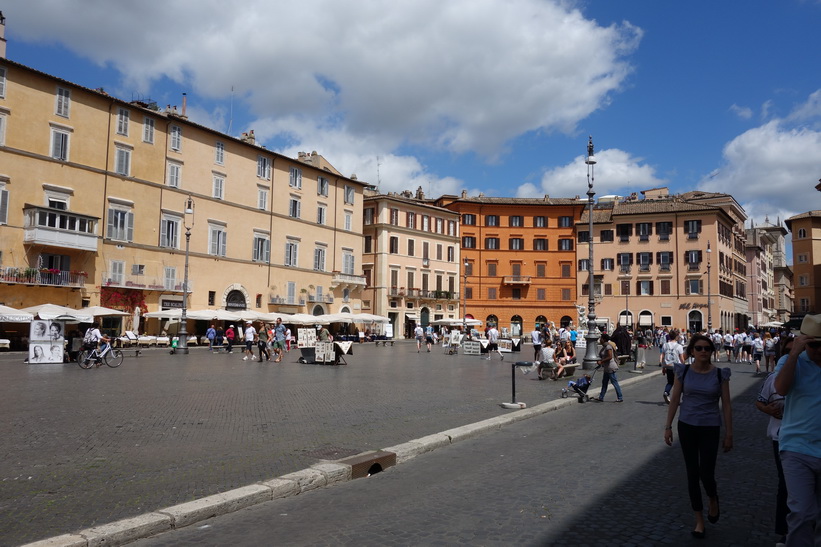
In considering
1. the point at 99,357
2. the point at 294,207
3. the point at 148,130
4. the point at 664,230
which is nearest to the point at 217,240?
the point at 294,207

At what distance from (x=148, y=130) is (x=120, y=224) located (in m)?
6.41

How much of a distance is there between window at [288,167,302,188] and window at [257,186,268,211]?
2.73 metres

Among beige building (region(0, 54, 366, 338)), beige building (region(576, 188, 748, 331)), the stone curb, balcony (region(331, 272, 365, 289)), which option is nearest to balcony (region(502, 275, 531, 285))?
beige building (region(576, 188, 748, 331))

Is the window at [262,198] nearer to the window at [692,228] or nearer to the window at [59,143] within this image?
the window at [59,143]

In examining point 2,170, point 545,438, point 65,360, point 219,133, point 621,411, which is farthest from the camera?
point 219,133

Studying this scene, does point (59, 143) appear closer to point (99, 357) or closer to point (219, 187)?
point (219, 187)

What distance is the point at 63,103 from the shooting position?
35750mm

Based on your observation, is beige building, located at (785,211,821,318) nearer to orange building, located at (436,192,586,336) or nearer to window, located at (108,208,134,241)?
orange building, located at (436,192,586,336)

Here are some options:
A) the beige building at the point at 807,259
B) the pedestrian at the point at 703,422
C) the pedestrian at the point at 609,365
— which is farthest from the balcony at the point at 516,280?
the pedestrian at the point at 703,422

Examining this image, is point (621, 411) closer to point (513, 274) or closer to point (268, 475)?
point (268, 475)

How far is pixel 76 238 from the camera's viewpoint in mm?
34750

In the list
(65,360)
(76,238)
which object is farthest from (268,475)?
(76,238)

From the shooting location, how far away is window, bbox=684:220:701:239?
65312 mm

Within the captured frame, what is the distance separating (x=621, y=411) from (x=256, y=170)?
40.2 m
